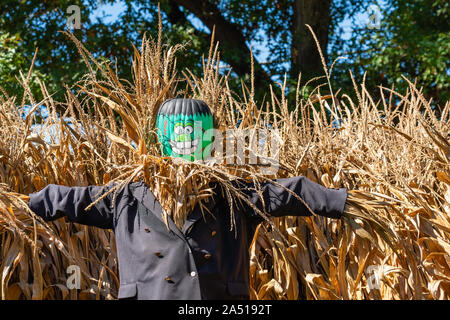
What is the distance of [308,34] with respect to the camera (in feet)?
18.8

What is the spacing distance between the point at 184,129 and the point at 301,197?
45cm

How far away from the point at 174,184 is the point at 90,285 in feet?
1.69

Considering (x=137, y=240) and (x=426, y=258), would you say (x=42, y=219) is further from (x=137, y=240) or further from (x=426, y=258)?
(x=426, y=258)

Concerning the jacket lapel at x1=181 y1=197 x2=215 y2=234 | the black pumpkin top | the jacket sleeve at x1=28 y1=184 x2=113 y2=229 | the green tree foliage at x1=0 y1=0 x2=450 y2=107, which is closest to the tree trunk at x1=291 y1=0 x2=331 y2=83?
the green tree foliage at x1=0 y1=0 x2=450 y2=107

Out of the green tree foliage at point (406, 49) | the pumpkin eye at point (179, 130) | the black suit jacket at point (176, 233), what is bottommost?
the black suit jacket at point (176, 233)

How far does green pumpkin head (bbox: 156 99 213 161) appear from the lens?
182cm

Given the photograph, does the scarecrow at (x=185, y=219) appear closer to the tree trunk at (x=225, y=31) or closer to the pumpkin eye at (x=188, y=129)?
the pumpkin eye at (x=188, y=129)

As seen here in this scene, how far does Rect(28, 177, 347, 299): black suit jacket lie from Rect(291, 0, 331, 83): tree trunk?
382 cm

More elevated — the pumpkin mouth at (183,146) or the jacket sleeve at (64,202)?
the pumpkin mouth at (183,146)

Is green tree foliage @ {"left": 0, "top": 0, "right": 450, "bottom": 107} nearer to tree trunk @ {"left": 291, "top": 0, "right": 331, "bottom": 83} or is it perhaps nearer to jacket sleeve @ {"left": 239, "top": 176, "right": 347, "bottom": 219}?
tree trunk @ {"left": 291, "top": 0, "right": 331, "bottom": 83}

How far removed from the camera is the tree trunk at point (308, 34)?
5.66 meters

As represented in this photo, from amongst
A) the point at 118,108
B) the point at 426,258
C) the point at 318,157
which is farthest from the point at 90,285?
the point at 426,258

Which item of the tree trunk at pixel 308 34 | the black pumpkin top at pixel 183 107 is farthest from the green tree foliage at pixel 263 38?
the black pumpkin top at pixel 183 107

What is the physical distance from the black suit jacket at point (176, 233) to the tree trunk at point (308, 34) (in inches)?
150
